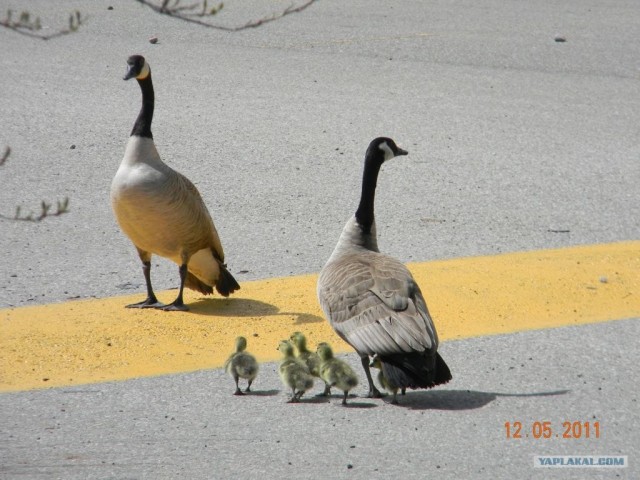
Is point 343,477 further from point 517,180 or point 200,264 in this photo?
point 517,180

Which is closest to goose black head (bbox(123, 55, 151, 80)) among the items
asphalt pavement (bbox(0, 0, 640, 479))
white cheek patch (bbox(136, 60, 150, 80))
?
white cheek patch (bbox(136, 60, 150, 80))

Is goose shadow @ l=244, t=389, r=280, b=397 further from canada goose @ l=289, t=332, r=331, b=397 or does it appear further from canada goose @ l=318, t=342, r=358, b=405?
canada goose @ l=318, t=342, r=358, b=405

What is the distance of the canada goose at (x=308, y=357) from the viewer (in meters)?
5.78

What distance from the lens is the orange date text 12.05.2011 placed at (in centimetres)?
526

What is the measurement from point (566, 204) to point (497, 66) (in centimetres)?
507

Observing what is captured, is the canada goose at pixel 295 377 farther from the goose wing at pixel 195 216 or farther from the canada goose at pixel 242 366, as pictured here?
the goose wing at pixel 195 216

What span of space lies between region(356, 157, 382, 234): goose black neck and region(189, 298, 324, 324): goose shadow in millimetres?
870

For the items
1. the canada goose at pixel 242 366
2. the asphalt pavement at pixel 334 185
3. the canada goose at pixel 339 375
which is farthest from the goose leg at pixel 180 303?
the canada goose at pixel 339 375

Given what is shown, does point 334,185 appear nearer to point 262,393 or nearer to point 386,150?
point 386,150

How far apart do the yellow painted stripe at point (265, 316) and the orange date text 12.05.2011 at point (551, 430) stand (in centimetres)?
140

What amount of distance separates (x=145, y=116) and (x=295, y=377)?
8.79ft

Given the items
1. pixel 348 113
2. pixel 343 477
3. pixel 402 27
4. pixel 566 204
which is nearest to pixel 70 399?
pixel 343 477

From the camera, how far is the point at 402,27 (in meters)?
16.0

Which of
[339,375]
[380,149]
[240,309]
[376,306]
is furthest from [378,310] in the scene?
[240,309]
